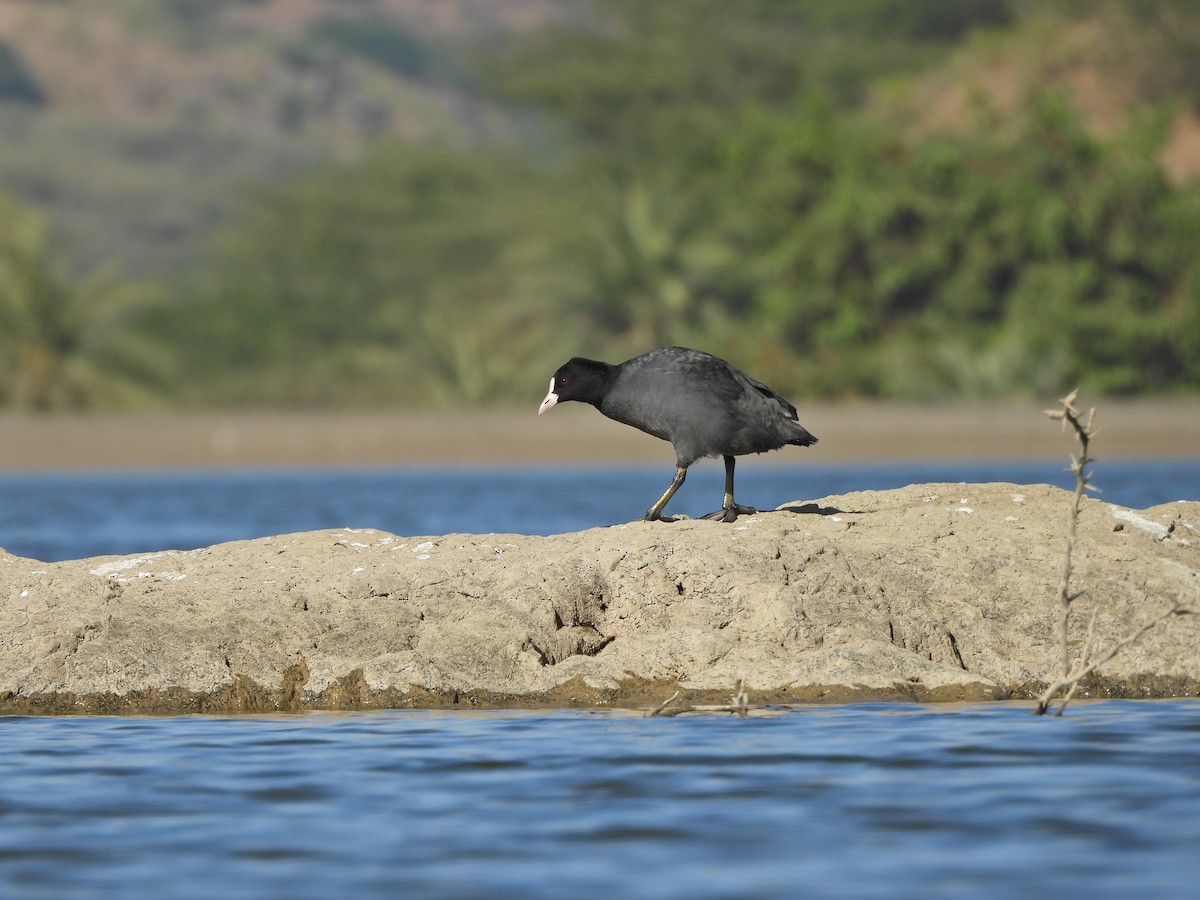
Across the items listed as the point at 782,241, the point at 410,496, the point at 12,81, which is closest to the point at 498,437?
the point at 782,241

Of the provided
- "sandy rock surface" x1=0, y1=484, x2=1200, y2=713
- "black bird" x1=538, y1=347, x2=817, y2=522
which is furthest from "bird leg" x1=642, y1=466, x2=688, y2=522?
"sandy rock surface" x1=0, y1=484, x2=1200, y2=713

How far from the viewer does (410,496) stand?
34031mm

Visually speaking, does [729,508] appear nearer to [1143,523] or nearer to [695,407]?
[695,407]

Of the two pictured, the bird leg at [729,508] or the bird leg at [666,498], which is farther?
the bird leg at [729,508]

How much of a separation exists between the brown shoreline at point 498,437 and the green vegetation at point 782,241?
2.38m

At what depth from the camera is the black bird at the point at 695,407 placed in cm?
1155

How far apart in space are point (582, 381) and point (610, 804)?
15.0ft

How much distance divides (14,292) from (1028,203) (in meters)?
22.0

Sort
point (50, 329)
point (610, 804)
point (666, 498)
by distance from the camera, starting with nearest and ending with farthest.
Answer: point (610, 804) → point (666, 498) → point (50, 329)

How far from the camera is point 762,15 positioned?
88250 millimetres

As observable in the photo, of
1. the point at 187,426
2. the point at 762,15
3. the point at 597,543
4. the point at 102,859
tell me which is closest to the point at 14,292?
the point at 187,426

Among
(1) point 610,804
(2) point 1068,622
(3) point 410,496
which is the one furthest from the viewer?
(3) point 410,496

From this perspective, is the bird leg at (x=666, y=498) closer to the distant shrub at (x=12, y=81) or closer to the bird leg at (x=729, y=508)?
the bird leg at (x=729, y=508)

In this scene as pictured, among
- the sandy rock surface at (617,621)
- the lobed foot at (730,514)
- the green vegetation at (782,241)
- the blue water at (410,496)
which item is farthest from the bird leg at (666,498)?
the green vegetation at (782,241)
